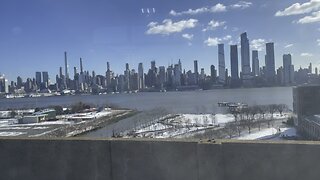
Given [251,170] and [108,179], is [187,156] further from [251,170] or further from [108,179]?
[108,179]

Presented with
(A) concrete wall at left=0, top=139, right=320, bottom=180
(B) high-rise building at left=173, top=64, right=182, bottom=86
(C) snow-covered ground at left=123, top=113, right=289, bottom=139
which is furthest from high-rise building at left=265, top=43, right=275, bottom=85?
(A) concrete wall at left=0, top=139, right=320, bottom=180

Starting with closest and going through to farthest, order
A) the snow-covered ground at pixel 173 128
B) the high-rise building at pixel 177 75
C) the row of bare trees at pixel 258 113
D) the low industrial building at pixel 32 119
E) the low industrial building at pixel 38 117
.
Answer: the snow-covered ground at pixel 173 128
the row of bare trees at pixel 258 113
the high-rise building at pixel 177 75
the low industrial building at pixel 32 119
the low industrial building at pixel 38 117

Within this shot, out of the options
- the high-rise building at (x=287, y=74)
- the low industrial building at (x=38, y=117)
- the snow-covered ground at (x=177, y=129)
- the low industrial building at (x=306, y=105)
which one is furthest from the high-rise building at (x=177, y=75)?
the low industrial building at (x=306, y=105)

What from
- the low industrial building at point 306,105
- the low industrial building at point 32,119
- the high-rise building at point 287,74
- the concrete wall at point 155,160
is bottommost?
the low industrial building at point 32,119

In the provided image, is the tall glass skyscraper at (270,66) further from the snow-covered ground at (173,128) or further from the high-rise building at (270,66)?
the snow-covered ground at (173,128)

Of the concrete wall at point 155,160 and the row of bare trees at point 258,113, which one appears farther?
the row of bare trees at point 258,113

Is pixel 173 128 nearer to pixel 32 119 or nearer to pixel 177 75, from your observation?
pixel 177 75

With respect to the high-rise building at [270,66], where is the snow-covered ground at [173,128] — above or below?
below

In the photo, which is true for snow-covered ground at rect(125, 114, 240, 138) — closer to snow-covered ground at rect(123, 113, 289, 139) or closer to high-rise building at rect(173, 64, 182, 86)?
snow-covered ground at rect(123, 113, 289, 139)

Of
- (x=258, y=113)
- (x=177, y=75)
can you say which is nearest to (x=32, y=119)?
(x=177, y=75)

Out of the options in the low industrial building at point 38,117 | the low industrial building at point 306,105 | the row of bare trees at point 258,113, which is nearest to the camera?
the low industrial building at point 306,105
